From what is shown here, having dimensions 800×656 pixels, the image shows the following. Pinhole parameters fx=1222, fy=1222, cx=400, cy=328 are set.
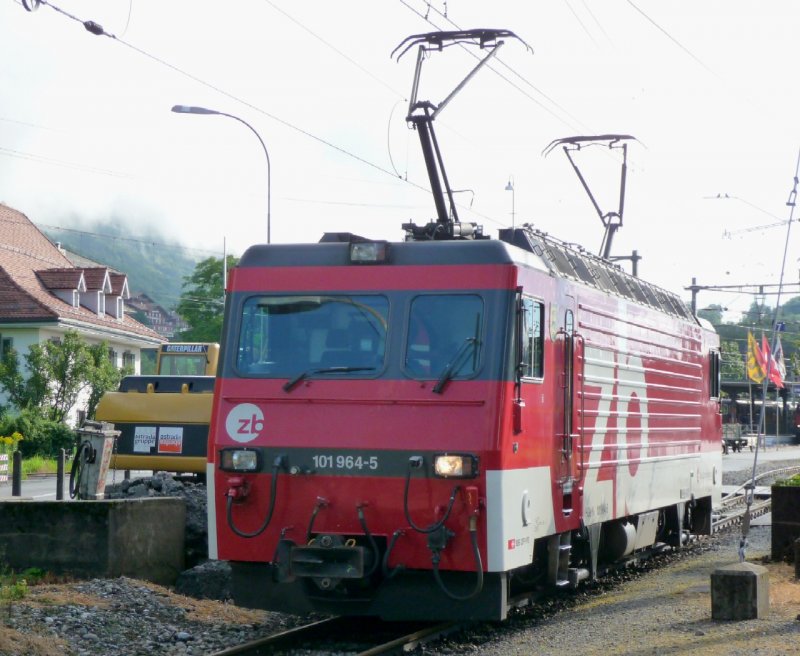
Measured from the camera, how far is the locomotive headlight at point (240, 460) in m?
9.35

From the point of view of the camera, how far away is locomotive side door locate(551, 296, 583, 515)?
10.4 metres

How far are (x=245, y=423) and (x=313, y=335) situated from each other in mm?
865

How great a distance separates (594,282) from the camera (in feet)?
39.4

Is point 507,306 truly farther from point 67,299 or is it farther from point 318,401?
point 67,299

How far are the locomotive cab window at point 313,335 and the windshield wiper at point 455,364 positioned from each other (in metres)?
0.52

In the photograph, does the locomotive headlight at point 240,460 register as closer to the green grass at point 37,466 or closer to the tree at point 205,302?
the green grass at point 37,466

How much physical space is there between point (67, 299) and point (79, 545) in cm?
3810

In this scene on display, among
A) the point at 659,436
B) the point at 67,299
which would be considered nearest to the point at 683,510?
the point at 659,436

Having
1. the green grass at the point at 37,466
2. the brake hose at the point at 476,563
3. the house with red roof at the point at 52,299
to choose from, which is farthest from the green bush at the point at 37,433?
the brake hose at the point at 476,563

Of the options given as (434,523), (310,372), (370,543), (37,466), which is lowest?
(37,466)

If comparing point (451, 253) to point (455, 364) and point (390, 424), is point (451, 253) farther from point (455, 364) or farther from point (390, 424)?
point (390, 424)

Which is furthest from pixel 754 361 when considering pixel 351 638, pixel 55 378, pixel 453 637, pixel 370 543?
pixel 370 543

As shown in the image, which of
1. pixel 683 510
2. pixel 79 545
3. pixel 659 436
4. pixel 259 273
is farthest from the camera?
pixel 683 510

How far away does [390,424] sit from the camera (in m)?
9.09
